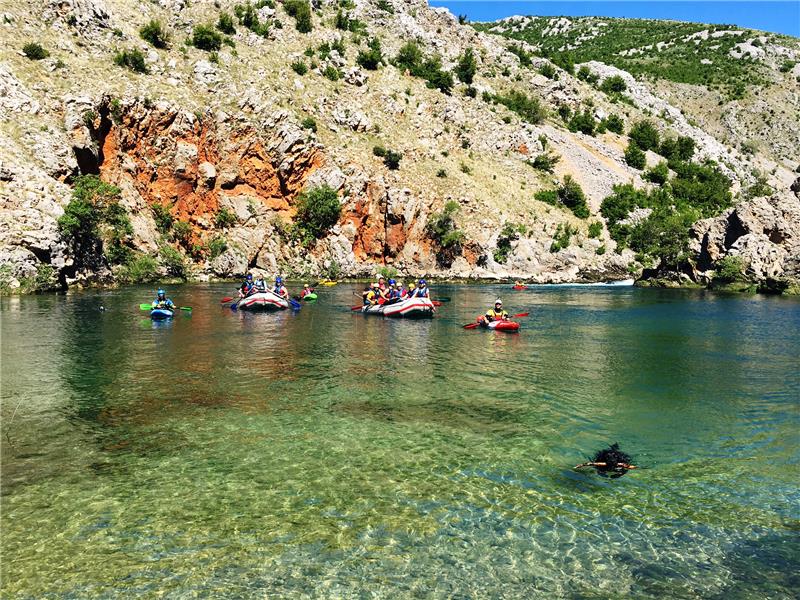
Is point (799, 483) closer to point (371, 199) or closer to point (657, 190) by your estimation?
point (371, 199)

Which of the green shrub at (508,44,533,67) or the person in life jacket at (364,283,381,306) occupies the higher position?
the green shrub at (508,44,533,67)

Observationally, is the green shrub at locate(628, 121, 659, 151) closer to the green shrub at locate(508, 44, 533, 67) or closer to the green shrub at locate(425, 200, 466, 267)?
the green shrub at locate(508, 44, 533, 67)

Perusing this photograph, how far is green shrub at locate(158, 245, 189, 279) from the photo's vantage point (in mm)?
71500

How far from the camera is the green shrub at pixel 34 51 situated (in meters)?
71.4

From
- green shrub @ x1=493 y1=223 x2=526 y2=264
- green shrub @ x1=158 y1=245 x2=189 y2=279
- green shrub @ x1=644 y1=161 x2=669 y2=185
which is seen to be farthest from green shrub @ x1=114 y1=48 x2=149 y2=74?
green shrub @ x1=644 y1=161 x2=669 y2=185

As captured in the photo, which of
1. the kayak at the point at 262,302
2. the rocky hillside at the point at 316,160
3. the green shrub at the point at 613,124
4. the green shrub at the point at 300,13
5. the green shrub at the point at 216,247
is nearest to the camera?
the kayak at the point at 262,302

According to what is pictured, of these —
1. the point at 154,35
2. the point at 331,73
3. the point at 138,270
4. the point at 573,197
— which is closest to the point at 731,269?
the point at 573,197

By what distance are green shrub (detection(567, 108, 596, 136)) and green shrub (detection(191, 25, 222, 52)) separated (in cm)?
6684

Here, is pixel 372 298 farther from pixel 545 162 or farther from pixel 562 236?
pixel 545 162

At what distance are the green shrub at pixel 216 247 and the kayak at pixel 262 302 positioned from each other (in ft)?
116

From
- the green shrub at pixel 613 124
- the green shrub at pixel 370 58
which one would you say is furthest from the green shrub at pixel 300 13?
the green shrub at pixel 613 124

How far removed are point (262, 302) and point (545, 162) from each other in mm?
73802

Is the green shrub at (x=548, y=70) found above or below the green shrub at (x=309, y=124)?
above

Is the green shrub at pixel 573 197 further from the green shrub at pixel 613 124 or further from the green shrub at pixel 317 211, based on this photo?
the green shrub at pixel 317 211
